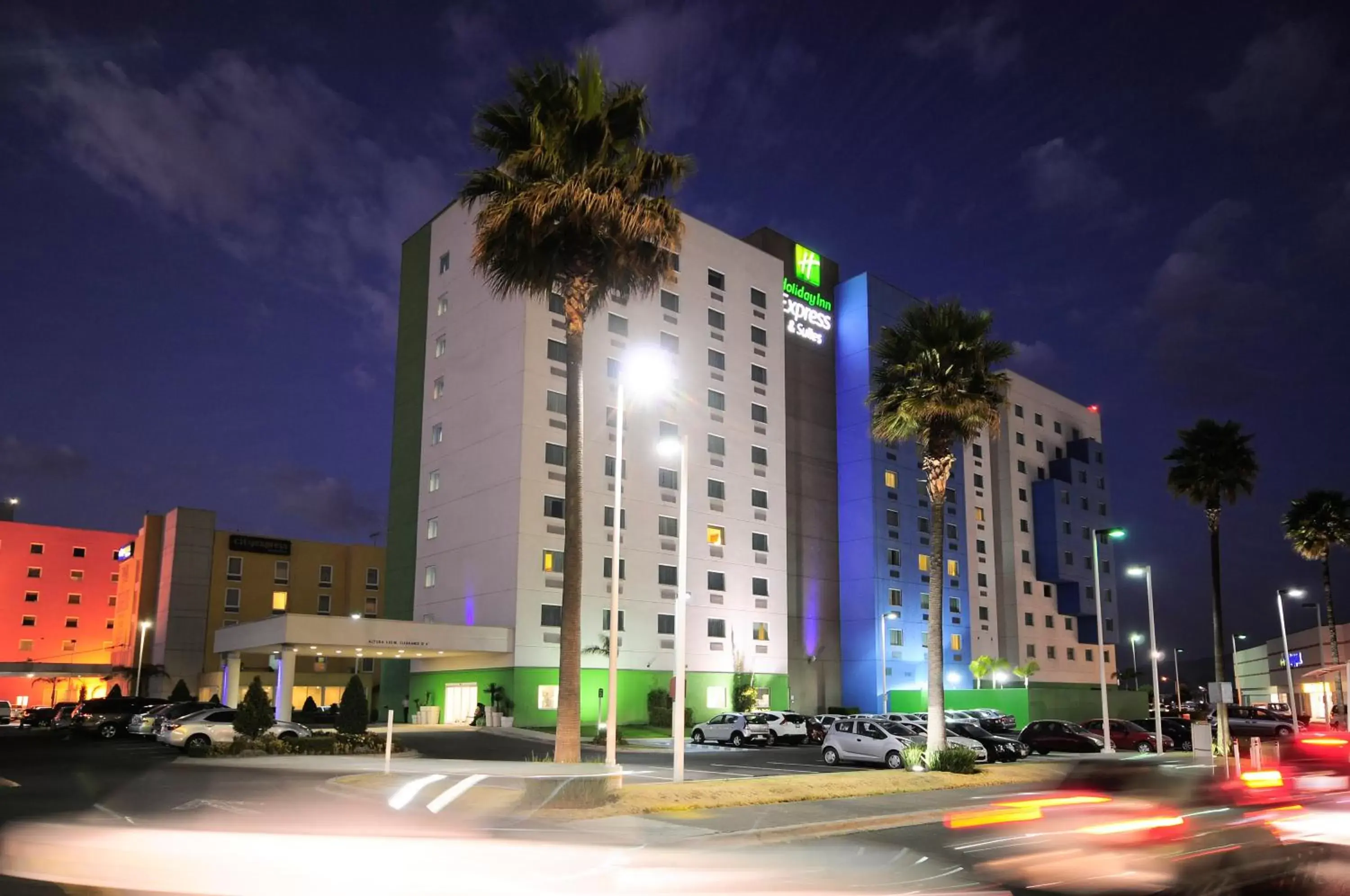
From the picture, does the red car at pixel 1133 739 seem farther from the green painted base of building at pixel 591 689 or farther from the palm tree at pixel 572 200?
the palm tree at pixel 572 200

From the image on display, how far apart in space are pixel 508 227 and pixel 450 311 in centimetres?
3984

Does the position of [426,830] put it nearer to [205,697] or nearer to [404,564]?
[404,564]

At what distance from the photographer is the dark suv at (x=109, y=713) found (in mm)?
48156

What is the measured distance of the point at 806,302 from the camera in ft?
256

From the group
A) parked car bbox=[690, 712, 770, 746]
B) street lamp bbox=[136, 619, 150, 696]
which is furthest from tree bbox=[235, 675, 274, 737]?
street lamp bbox=[136, 619, 150, 696]

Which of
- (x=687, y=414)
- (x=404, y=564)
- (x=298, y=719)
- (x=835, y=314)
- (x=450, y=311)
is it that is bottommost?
(x=298, y=719)

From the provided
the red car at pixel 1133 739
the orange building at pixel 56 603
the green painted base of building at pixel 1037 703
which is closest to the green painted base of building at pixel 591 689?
the green painted base of building at pixel 1037 703

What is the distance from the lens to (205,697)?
81.7m

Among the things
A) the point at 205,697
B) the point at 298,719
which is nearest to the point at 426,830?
the point at 298,719

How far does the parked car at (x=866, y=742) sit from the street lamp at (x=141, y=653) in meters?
55.1

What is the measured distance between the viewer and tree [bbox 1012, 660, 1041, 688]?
265 feet

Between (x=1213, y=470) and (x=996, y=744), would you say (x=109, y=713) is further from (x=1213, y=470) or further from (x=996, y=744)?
(x=1213, y=470)

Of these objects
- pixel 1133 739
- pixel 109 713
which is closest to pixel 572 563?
pixel 109 713

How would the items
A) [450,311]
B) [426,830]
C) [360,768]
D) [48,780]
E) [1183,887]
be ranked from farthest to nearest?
[450,311], [48,780], [360,768], [1183,887], [426,830]
